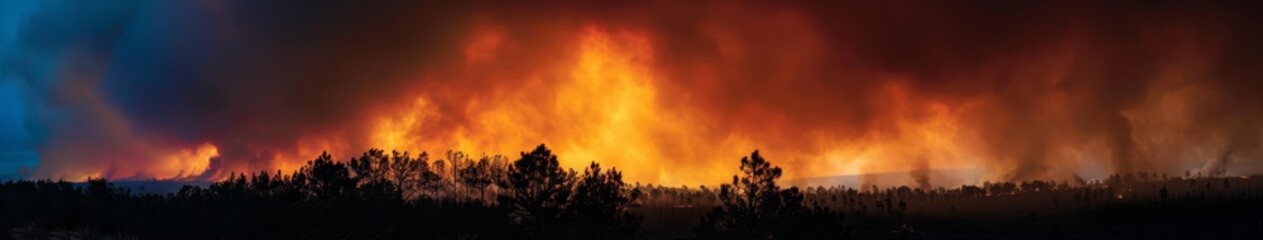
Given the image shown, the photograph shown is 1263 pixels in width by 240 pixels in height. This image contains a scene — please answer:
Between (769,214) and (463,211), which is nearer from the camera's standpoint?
(769,214)

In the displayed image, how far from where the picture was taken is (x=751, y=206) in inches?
4382

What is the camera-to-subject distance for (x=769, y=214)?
350 ft

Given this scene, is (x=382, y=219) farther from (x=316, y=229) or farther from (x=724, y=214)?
(x=724, y=214)

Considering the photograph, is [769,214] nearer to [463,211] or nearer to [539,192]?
[539,192]

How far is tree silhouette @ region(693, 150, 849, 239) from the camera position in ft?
337

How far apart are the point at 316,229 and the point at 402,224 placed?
37.1 metres

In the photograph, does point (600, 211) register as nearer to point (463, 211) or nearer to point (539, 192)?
point (539, 192)

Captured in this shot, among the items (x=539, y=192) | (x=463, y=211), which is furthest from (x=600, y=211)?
(x=463, y=211)

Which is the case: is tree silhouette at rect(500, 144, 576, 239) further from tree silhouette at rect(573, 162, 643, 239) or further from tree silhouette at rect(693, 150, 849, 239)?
tree silhouette at rect(693, 150, 849, 239)

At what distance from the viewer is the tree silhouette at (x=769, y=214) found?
10281cm

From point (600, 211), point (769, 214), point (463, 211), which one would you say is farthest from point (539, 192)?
point (463, 211)

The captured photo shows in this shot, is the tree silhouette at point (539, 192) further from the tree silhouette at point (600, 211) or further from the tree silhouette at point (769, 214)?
the tree silhouette at point (769, 214)

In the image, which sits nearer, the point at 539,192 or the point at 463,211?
the point at 539,192

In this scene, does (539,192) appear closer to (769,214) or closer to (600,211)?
(600,211)
